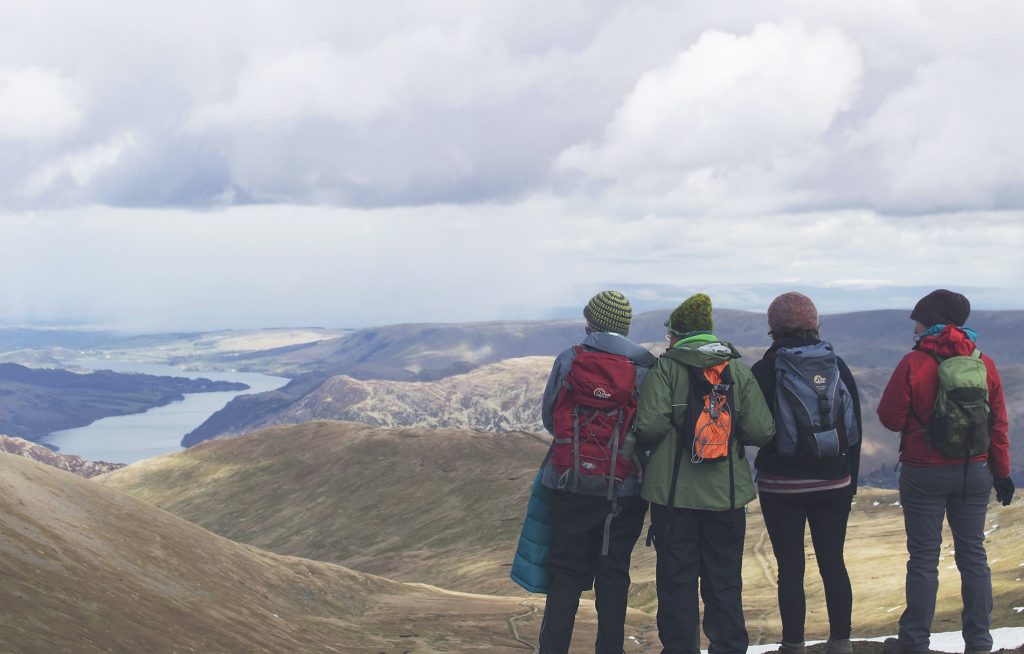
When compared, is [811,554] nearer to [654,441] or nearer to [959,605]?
[959,605]

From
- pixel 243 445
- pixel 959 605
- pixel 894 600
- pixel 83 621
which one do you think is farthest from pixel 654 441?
pixel 243 445

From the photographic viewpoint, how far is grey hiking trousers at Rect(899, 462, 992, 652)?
1303 centimetres

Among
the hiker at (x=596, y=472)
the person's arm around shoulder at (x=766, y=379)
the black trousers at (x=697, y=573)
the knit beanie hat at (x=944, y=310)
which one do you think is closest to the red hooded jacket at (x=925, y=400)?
the knit beanie hat at (x=944, y=310)

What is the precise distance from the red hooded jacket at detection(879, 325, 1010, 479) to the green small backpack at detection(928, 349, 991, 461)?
0.14m

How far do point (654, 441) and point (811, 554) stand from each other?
5289 cm

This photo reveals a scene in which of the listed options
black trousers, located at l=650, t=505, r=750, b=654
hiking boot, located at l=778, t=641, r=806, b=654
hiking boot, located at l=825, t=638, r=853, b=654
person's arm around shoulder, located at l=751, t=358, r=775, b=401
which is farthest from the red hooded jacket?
hiking boot, located at l=778, t=641, r=806, b=654

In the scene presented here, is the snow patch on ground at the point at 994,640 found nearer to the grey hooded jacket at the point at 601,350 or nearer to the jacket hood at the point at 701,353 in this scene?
the grey hooded jacket at the point at 601,350

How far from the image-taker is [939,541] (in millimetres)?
13367

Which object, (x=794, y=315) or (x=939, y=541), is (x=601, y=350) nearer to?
→ (x=794, y=315)

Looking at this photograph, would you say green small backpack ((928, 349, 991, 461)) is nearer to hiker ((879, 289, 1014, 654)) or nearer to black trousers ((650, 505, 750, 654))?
hiker ((879, 289, 1014, 654))

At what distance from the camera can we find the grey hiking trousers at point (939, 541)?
42.8 feet

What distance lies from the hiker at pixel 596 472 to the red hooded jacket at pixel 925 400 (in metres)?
3.72

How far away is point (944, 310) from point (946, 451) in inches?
83.8

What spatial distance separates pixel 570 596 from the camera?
1288 centimetres
